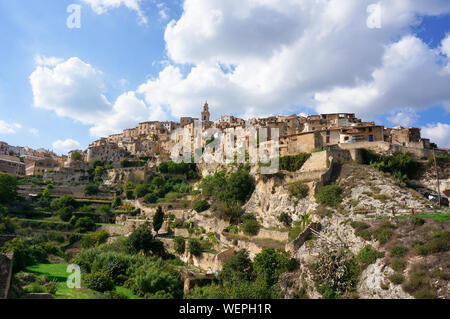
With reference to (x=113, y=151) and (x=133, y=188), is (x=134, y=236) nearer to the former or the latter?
(x=133, y=188)

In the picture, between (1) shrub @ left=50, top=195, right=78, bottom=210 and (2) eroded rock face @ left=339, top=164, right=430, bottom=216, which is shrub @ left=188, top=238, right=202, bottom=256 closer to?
(2) eroded rock face @ left=339, top=164, right=430, bottom=216

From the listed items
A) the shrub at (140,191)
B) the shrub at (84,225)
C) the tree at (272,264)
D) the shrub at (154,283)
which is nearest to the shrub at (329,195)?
the tree at (272,264)

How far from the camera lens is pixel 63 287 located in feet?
71.7

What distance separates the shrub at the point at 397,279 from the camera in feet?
58.0

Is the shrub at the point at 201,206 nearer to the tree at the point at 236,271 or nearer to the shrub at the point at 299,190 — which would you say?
the shrub at the point at 299,190

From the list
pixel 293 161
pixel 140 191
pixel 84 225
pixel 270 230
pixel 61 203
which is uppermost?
pixel 293 161

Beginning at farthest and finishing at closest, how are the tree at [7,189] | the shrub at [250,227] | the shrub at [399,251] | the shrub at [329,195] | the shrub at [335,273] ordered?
the tree at [7,189] < the shrub at [250,227] < the shrub at [329,195] < the shrub at [335,273] < the shrub at [399,251]

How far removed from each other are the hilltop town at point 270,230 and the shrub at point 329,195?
10cm

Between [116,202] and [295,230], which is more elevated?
[116,202]

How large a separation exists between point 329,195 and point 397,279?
10915 mm

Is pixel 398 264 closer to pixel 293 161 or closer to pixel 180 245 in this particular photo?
pixel 293 161

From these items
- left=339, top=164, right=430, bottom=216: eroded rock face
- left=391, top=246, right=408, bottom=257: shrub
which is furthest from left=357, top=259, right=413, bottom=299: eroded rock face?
left=339, top=164, right=430, bottom=216: eroded rock face

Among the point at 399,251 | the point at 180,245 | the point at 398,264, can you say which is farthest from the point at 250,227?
the point at 398,264
